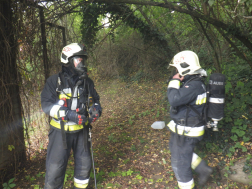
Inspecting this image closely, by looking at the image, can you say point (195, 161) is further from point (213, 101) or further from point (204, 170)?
point (213, 101)

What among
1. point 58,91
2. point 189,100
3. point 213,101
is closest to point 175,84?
point 189,100

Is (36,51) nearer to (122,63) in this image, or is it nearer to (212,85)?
(212,85)

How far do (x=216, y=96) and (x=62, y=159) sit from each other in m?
2.49

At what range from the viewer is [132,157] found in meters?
4.39

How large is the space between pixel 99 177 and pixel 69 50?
246 centimetres

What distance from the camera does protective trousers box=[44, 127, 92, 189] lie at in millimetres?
2766

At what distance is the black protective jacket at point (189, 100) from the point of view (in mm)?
2695

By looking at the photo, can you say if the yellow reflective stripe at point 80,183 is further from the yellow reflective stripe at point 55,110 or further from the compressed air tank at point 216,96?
the compressed air tank at point 216,96

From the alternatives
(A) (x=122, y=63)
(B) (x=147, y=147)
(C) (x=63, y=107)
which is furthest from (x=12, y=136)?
(A) (x=122, y=63)

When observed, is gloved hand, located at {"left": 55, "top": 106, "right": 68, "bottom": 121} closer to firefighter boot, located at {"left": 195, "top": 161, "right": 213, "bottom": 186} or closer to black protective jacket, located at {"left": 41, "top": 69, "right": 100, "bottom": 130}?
black protective jacket, located at {"left": 41, "top": 69, "right": 100, "bottom": 130}

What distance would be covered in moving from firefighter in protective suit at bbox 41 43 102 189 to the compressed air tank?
1787 millimetres

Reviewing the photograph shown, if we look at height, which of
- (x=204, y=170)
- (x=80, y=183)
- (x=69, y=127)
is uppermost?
(x=69, y=127)

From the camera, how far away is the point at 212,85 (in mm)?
2867

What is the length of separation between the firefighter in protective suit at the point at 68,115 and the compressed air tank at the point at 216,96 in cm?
179
